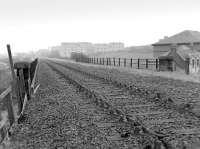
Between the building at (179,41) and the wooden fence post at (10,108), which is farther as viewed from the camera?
the building at (179,41)

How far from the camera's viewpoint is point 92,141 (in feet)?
13.9

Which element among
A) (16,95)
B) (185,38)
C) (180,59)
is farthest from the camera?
(185,38)

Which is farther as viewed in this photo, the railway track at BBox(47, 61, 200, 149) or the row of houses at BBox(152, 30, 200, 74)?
the row of houses at BBox(152, 30, 200, 74)

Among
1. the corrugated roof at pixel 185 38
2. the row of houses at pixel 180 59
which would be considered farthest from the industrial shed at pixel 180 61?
the corrugated roof at pixel 185 38

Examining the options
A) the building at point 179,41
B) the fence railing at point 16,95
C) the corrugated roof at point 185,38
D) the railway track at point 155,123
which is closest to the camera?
the railway track at point 155,123

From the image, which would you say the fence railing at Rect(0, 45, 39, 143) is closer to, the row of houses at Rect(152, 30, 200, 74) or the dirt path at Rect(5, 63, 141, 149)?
the dirt path at Rect(5, 63, 141, 149)

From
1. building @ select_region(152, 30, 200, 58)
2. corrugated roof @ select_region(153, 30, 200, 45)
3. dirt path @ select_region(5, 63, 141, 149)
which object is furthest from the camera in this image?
corrugated roof @ select_region(153, 30, 200, 45)

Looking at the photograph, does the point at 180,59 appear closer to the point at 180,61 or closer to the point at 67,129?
the point at 180,61

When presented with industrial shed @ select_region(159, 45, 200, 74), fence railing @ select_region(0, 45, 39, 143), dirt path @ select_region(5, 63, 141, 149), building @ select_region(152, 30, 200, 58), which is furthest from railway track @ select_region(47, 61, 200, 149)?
building @ select_region(152, 30, 200, 58)

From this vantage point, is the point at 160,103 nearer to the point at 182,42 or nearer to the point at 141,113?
the point at 141,113

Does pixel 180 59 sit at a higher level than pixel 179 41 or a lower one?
lower

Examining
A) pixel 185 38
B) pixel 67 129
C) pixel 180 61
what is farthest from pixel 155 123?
pixel 185 38

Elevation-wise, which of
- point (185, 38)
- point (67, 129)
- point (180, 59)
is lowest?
point (67, 129)

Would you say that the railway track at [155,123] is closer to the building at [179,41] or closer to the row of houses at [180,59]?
the row of houses at [180,59]
